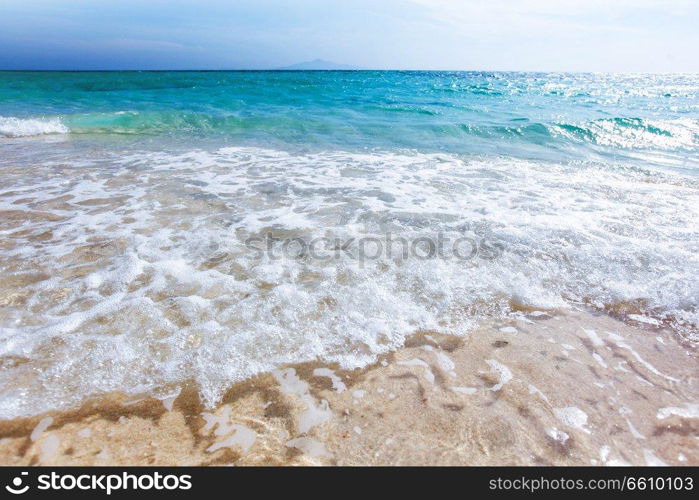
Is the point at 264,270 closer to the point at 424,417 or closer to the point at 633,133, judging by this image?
the point at 424,417

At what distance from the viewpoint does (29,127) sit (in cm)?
1197

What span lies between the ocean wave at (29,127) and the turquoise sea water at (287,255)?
98.9 inches

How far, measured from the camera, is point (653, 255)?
13.7 ft

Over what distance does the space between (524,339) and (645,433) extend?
89 centimetres

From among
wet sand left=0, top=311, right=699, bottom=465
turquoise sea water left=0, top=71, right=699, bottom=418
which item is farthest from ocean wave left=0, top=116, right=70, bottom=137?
wet sand left=0, top=311, right=699, bottom=465

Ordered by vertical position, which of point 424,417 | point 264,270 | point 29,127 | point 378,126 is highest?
point 378,126

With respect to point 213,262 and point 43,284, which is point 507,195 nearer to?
point 213,262

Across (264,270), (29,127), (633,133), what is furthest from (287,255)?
(633,133)

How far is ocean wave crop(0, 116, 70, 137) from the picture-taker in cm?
1141

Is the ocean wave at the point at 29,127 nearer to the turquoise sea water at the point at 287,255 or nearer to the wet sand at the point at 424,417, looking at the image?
the turquoise sea water at the point at 287,255

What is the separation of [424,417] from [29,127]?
15.0 meters

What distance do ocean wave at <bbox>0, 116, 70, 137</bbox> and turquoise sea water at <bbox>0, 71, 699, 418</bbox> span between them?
2.51 metres

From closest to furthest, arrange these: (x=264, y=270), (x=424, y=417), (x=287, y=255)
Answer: (x=424, y=417)
(x=264, y=270)
(x=287, y=255)
